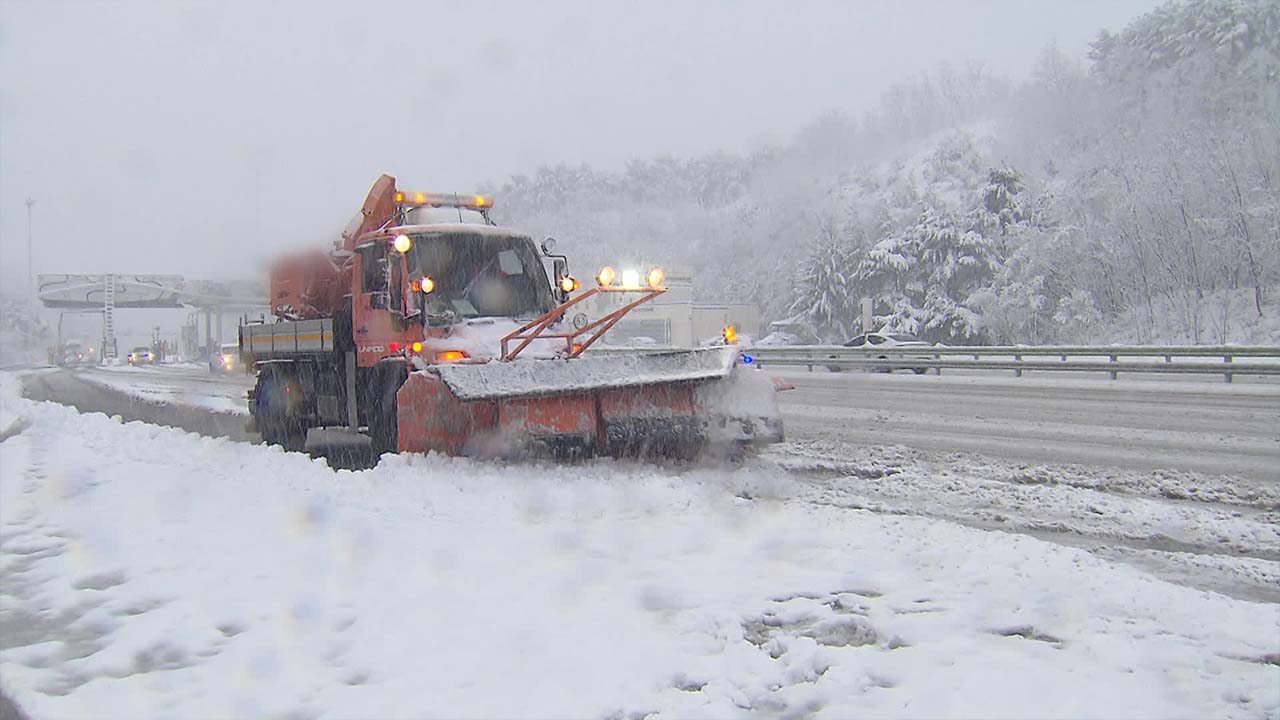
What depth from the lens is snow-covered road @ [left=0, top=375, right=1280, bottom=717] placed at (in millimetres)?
3535

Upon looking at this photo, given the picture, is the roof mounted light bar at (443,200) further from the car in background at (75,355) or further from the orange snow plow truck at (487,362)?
the car in background at (75,355)

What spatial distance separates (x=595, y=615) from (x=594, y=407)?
404cm

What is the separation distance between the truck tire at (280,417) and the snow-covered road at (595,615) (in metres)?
4.40

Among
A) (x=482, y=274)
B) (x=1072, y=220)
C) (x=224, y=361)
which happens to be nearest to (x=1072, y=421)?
(x=482, y=274)

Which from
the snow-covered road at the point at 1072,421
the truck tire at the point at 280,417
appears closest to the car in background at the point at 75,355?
the truck tire at the point at 280,417

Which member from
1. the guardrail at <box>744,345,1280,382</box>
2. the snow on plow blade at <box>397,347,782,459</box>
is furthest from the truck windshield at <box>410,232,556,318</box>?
the guardrail at <box>744,345,1280,382</box>

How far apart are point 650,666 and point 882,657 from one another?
89 cm

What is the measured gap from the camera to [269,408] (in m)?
12.0

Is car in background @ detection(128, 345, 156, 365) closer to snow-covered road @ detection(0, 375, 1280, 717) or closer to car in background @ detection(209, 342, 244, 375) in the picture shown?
car in background @ detection(209, 342, 244, 375)

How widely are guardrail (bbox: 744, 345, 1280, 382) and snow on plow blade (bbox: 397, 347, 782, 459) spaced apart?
7258 mm

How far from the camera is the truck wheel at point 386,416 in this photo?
9.07m

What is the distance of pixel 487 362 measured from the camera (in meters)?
8.57

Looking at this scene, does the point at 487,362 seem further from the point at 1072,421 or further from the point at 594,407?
the point at 1072,421

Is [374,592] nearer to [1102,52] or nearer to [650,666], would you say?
[650,666]
